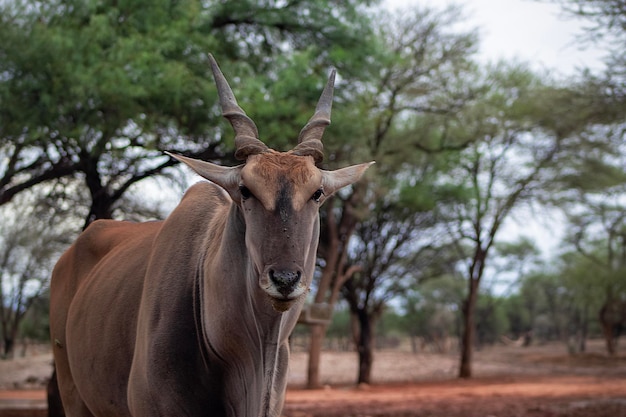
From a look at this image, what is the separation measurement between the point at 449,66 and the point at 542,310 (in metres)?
36.4

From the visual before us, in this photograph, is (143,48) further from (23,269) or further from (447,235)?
(23,269)

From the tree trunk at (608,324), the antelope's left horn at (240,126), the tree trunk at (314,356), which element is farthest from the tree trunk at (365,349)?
the antelope's left horn at (240,126)

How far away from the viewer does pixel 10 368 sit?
23.8 metres

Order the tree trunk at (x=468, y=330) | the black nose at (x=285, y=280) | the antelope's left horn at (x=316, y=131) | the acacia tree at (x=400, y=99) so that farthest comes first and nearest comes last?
the tree trunk at (x=468, y=330) < the acacia tree at (x=400, y=99) < the antelope's left horn at (x=316, y=131) < the black nose at (x=285, y=280)

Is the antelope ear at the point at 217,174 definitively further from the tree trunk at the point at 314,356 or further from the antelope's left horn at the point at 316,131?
the tree trunk at the point at 314,356

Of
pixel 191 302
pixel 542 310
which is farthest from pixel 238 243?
pixel 542 310

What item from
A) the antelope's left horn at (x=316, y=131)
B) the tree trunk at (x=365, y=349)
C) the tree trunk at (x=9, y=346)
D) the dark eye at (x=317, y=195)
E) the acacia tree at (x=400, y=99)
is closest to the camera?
the dark eye at (x=317, y=195)

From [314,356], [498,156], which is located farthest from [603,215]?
[314,356]

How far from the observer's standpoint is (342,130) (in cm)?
1184

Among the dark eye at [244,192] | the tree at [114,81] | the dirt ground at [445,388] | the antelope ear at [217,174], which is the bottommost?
the dirt ground at [445,388]

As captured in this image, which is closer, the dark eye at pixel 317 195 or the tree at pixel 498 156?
the dark eye at pixel 317 195

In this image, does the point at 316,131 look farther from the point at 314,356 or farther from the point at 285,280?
the point at 314,356

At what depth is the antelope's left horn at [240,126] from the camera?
10.5 feet

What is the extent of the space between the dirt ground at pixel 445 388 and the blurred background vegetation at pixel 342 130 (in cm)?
184
